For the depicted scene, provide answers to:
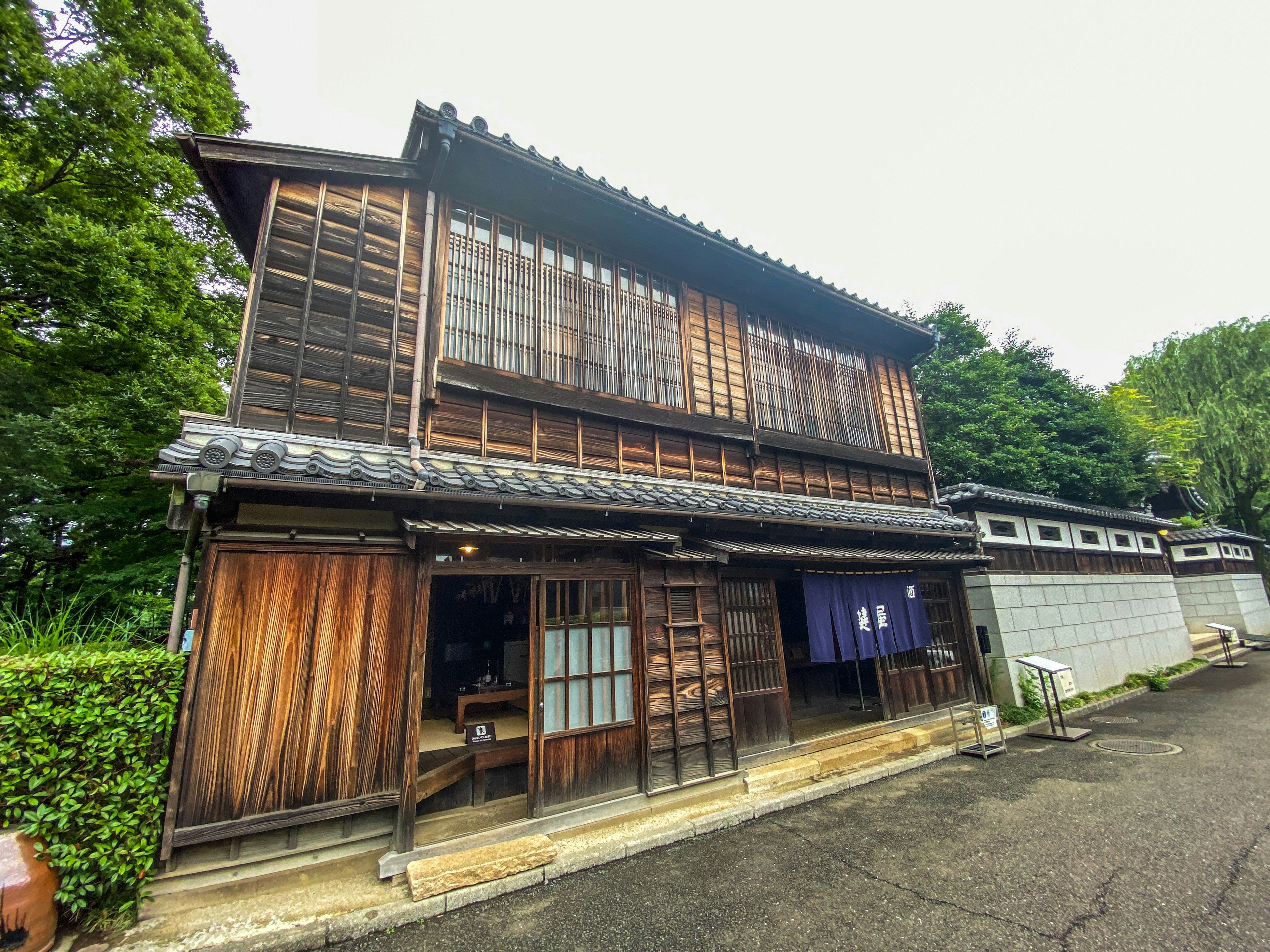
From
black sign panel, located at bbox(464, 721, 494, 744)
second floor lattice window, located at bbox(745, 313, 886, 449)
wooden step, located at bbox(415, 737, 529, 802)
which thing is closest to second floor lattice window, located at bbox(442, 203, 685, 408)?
second floor lattice window, located at bbox(745, 313, 886, 449)

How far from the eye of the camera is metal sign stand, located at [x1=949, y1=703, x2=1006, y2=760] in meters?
8.23

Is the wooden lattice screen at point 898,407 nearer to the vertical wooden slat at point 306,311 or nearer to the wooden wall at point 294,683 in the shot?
the wooden wall at point 294,683

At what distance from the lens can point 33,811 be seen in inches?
141

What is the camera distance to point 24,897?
10.9 ft

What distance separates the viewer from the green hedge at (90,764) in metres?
3.59

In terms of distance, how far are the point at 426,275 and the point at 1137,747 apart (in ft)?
45.6

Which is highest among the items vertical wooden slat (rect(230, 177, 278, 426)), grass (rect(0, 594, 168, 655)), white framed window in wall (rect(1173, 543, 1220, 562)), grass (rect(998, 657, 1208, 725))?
vertical wooden slat (rect(230, 177, 278, 426))

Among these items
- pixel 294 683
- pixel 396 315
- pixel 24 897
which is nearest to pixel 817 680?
pixel 294 683

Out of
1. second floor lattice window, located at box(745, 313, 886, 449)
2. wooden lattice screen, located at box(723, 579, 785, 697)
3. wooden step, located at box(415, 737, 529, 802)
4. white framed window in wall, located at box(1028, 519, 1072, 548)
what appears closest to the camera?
wooden step, located at box(415, 737, 529, 802)

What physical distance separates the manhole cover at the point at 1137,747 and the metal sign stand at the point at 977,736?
1.51 m

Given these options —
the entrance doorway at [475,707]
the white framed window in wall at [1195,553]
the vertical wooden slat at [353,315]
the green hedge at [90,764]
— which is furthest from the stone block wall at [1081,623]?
the green hedge at [90,764]

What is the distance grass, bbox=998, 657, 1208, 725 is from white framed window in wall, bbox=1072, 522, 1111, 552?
140 inches

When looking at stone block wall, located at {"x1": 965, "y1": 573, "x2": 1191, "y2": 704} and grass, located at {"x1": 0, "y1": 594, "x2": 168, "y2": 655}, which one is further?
stone block wall, located at {"x1": 965, "y1": 573, "x2": 1191, "y2": 704}

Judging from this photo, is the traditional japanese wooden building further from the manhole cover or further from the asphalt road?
the manhole cover
